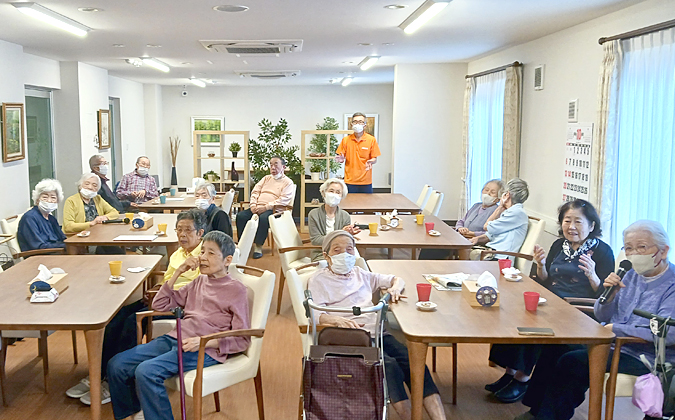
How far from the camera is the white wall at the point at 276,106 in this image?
16500mm

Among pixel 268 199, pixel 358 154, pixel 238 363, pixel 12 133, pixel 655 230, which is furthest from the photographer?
pixel 358 154

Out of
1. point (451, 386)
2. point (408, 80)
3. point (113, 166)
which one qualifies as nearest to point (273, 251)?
point (408, 80)

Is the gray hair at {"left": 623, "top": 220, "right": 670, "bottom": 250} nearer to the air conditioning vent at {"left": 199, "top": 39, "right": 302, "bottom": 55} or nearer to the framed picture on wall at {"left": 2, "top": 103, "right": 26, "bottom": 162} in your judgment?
the air conditioning vent at {"left": 199, "top": 39, "right": 302, "bottom": 55}

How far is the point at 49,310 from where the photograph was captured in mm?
3166

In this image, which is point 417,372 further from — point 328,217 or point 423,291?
point 328,217

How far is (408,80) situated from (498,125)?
7.07 feet

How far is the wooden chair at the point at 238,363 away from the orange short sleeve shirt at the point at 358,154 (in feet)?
18.9

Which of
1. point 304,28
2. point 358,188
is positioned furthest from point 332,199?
point 358,188

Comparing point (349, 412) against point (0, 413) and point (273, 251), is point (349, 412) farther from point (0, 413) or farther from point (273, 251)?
point (273, 251)

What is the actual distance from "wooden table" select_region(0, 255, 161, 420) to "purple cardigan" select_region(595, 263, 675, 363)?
2.58 metres

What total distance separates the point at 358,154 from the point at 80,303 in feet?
20.6

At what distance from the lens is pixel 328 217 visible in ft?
18.5

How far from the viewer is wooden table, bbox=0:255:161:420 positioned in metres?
3.01

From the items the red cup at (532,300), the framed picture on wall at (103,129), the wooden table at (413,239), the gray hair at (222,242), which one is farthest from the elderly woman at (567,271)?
the framed picture on wall at (103,129)
